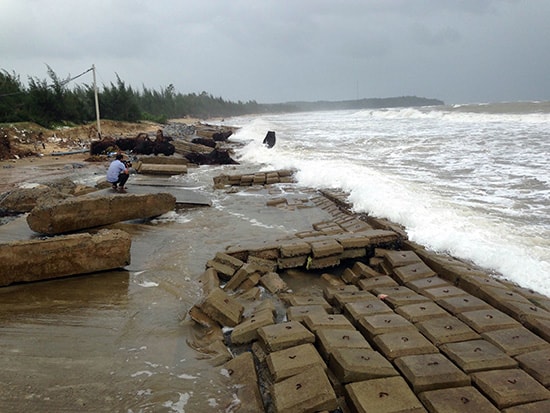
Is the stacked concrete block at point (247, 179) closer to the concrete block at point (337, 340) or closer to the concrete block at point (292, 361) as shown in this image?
the concrete block at point (337, 340)

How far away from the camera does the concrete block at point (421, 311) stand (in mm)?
4285

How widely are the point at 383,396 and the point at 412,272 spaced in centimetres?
294

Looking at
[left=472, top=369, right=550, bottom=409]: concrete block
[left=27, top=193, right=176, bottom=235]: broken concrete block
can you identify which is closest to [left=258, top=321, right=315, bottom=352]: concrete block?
[left=472, top=369, right=550, bottom=409]: concrete block

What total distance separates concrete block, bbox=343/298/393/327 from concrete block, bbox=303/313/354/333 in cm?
15

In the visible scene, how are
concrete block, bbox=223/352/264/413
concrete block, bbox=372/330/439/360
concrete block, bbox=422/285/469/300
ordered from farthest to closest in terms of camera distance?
concrete block, bbox=422/285/469/300 → concrete block, bbox=372/330/439/360 → concrete block, bbox=223/352/264/413

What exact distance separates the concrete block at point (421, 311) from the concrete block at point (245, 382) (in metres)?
1.84

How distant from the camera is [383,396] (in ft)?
9.96

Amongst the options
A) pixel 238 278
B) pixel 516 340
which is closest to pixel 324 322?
pixel 516 340

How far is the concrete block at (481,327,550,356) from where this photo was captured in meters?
3.69

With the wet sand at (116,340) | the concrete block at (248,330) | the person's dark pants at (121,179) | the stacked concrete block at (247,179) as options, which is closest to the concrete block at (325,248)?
the wet sand at (116,340)

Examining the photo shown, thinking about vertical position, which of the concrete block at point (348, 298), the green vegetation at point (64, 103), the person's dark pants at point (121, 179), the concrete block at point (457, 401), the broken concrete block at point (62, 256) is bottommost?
the concrete block at point (348, 298)

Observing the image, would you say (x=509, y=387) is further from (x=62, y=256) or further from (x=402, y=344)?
(x=62, y=256)

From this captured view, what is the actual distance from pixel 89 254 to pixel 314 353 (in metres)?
3.87

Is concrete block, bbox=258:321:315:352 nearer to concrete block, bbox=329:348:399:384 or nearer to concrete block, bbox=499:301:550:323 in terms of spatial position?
concrete block, bbox=329:348:399:384
